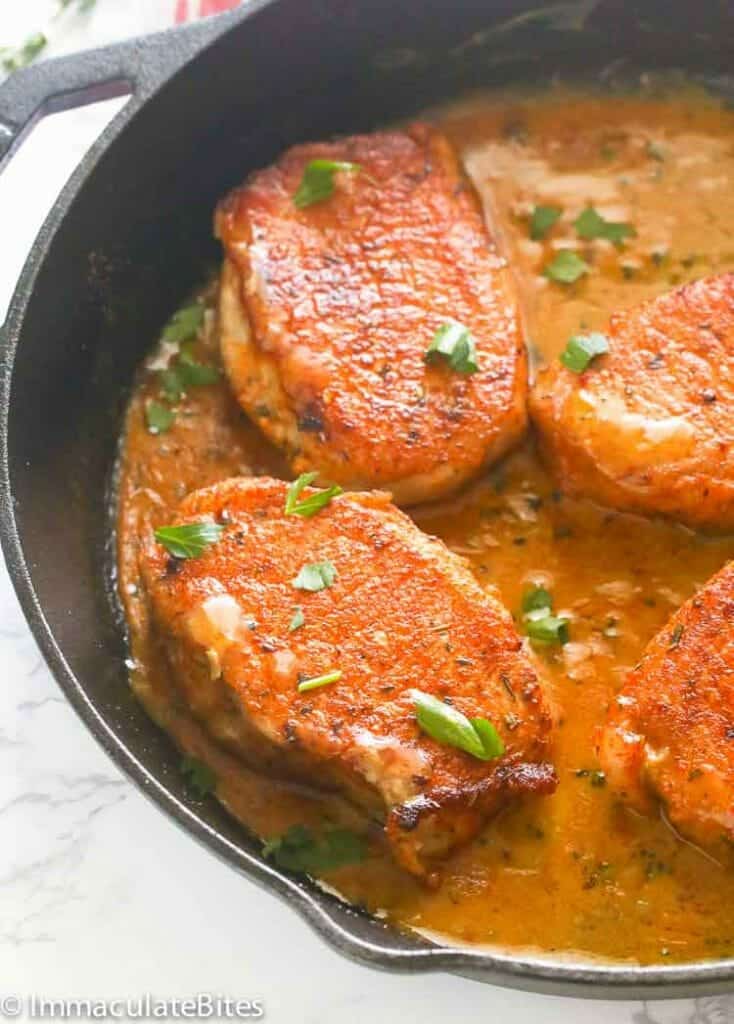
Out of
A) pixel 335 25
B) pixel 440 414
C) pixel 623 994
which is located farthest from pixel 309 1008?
pixel 335 25

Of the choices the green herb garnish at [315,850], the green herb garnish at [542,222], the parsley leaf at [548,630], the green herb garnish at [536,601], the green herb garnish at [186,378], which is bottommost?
the green herb garnish at [315,850]

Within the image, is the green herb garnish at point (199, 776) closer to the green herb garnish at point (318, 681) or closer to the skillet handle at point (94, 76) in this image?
the green herb garnish at point (318, 681)

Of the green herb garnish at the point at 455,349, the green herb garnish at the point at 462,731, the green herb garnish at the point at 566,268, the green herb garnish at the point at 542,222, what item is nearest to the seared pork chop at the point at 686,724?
the green herb garnish at the point at 462,731

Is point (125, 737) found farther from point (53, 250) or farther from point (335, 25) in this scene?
point (335, 25)

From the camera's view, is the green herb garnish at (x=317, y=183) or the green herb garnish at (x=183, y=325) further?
the green herb garnish at (x=183, y=325)

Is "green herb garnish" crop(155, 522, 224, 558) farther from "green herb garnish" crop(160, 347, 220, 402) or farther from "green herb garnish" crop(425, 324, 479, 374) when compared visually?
"green herb garnish" crop(425, 324, 479, 374)

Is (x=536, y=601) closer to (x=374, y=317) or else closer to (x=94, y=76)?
(x=374, y=317)
